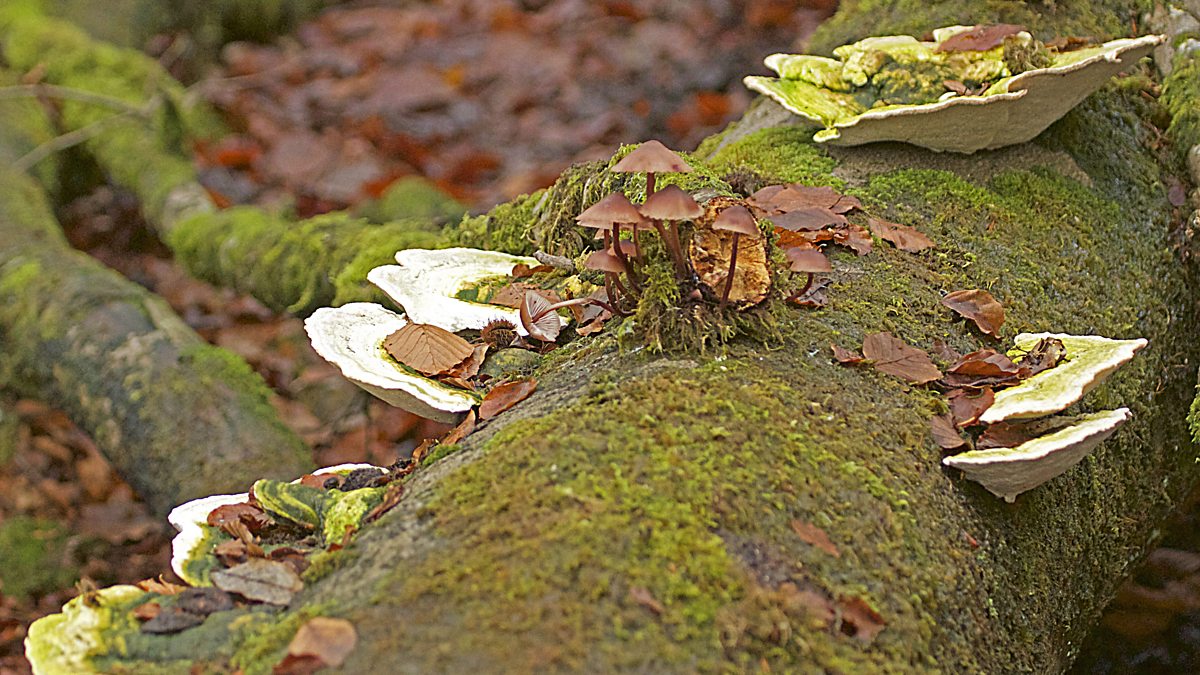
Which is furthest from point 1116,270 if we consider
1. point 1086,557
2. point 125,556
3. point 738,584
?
point 125,556

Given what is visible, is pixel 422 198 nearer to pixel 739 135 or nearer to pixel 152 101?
pixel 152 101

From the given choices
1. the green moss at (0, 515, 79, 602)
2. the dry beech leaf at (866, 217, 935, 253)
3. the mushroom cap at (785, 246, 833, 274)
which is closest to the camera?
the mushroom cap at (785, 246, 833, 274)

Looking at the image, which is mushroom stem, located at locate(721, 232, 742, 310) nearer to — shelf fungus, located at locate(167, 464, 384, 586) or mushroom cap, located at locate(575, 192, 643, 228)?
mushroom cap, located at locate(575, 192, 643, 228)

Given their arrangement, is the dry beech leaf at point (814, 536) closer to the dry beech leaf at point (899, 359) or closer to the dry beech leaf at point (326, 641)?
the dry beech leaf at point (899, 359)

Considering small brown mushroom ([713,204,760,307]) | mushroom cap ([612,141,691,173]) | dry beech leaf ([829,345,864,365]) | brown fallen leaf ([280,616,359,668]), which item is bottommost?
dry beech leaf ([829,345,864,365])

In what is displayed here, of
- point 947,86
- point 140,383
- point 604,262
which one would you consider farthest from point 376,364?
point 140,383

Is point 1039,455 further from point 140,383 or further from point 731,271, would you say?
point 140,383

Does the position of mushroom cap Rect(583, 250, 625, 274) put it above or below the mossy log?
above

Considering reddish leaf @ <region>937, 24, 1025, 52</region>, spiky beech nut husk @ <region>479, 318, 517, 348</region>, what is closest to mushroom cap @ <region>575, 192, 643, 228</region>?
spiky beech nut husk @ <region>479, 318, 517, 348</region>
